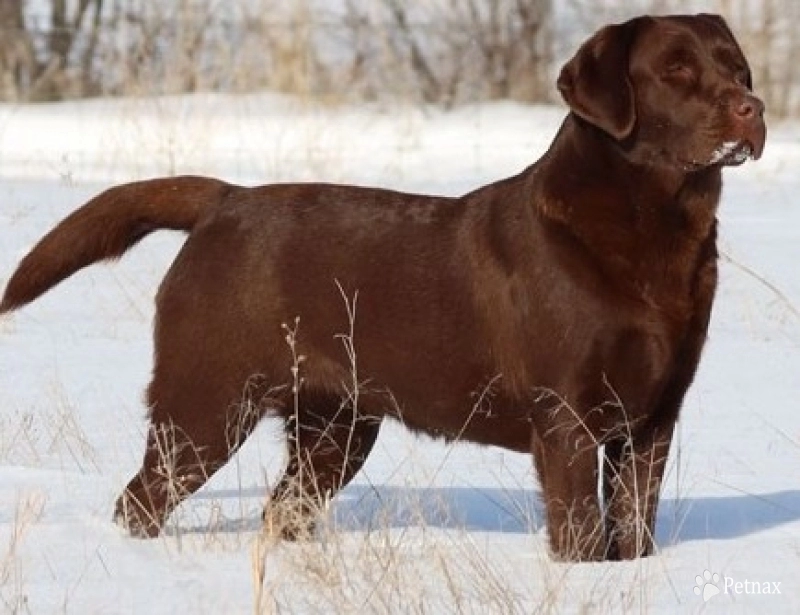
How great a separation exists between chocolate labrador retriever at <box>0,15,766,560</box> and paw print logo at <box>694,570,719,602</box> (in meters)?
0.48

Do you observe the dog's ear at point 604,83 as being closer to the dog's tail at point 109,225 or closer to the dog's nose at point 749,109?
the dog's nose at point 749,109

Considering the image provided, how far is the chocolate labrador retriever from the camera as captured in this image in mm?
5258

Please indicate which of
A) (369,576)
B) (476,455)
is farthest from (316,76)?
(369,576)

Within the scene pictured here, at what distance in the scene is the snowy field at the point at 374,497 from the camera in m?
4.43

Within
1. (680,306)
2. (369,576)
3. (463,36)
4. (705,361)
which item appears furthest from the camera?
(463,36)

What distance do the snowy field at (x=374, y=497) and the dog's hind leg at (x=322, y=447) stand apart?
0.34ft

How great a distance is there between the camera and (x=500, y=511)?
6.12 metres

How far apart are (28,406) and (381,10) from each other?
12.5 m

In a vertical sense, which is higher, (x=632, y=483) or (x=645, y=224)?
(x=645, y=224)

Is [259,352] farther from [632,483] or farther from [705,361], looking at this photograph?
[705,361]

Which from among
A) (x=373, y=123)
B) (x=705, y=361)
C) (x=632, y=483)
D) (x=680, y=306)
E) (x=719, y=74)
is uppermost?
(x=719, y=74)

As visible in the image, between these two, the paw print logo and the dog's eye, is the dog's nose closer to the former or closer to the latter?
the dog's eye

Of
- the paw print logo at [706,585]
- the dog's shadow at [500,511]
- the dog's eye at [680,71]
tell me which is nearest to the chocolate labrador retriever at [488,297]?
the dog's eye at [680,71]

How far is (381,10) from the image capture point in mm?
19594
